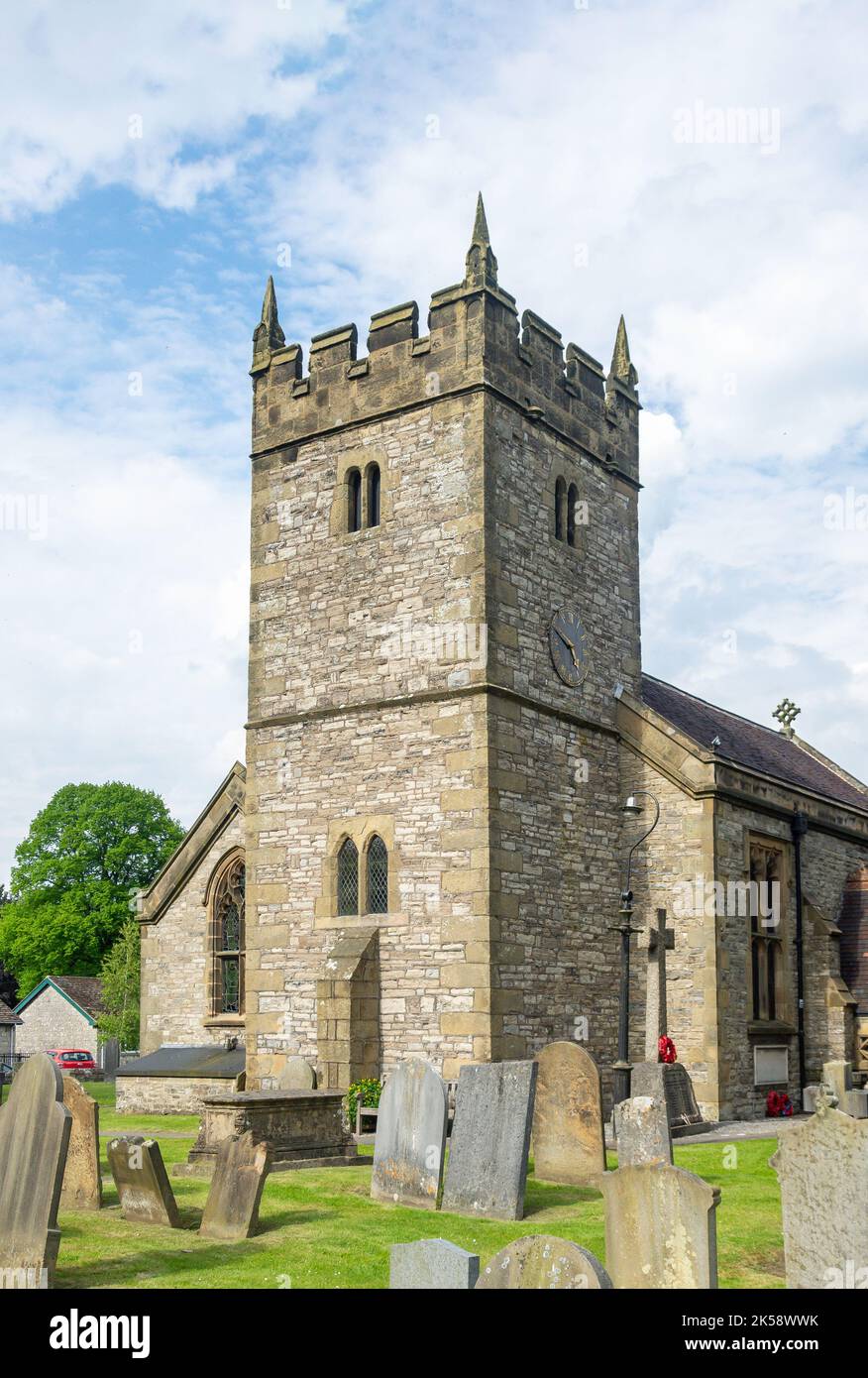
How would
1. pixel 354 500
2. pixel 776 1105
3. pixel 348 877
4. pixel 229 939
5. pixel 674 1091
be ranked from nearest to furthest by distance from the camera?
1. pixel 674 1091
2. pixel 348 877
3. pixel 354 500
4. pixel 776 1105
5. pixel 229 939

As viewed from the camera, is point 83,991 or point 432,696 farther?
point 83,991

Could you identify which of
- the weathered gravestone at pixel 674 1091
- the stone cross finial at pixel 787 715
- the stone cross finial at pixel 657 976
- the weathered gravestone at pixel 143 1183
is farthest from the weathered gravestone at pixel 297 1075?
the stone cross finial at pixel 787 715

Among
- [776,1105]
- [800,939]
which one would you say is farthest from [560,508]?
[776,1105]

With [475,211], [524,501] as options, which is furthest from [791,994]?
[475,211]

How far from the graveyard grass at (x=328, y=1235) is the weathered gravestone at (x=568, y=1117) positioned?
24 centimetres

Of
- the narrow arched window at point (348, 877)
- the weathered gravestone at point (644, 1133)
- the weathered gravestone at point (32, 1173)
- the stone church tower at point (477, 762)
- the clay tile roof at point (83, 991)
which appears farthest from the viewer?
the clay tile roof at point (83, 991)

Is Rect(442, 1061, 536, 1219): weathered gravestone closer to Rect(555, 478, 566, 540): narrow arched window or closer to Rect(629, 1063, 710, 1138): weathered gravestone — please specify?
Rect(629, 1063, 710, 1138): weathered gravestone

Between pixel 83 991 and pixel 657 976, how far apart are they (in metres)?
38.9

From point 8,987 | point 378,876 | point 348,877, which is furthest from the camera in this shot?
point 8,987

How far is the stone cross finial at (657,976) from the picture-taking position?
19984 mm

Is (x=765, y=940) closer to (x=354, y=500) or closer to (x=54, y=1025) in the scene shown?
(x=354, y=500)

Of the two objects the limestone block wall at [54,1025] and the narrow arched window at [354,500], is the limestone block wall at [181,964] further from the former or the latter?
the limestone block wall at [54,1025]

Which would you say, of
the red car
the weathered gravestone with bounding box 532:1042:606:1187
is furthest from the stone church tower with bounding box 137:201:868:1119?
the red car

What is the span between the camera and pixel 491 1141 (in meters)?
12.5
